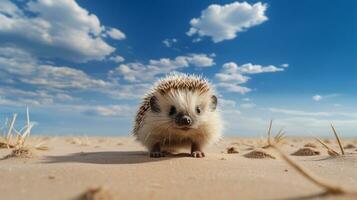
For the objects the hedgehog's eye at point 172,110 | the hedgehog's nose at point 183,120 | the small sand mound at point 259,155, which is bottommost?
the small sand mound at point 259,155

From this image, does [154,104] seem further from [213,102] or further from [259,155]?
[259,155]

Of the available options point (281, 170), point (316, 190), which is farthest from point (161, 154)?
point (316, 190)

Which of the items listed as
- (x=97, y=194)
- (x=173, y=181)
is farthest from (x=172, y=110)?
(x=97, y=194)

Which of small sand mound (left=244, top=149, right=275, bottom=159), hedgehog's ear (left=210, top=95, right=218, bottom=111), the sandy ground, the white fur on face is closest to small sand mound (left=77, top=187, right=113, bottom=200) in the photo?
the sandy ground

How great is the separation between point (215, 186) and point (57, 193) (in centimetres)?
119

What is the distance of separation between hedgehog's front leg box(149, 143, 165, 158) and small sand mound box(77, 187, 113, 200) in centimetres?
289

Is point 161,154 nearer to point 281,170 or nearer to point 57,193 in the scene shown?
point 281,170

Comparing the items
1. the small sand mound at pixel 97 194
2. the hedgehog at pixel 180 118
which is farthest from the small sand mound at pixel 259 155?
the small sand mound at pixel 97 194

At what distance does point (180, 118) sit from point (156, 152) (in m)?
0.60

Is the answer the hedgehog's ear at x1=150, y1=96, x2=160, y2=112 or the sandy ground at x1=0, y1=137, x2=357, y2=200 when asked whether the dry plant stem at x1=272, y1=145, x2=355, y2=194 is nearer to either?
the sandy ground at x1=0, y1=137, x2=357, y2=200

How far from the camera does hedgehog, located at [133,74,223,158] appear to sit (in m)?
5.62

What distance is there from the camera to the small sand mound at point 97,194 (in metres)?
2.37

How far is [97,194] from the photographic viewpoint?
7.80 ft

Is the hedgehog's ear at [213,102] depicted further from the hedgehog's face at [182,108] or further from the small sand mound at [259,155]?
the small sand mound at [259,155]
